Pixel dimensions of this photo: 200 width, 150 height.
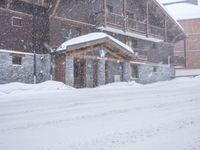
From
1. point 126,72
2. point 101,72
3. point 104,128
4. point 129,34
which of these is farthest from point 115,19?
point 104,128

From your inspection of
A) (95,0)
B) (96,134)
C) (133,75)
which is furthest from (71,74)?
(96,134)

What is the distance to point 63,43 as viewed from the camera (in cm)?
2327

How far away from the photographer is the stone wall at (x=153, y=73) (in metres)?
31.1

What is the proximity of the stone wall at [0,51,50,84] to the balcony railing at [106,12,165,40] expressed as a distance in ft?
20.1

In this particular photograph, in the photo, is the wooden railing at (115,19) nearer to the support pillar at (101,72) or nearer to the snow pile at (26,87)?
the support pillar at (101,72)

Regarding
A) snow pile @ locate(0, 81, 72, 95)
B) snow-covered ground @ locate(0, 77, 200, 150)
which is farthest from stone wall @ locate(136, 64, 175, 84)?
snow-covered ground @ locate(0, 77, 200, 150)

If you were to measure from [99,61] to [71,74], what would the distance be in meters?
Result: 3.14

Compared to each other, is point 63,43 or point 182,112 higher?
point 63,43

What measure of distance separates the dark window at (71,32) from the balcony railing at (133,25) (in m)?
2.37

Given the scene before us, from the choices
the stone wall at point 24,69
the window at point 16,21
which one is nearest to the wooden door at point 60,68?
the stone wall at point 24,69

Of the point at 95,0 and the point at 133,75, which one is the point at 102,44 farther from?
the point at 133,75

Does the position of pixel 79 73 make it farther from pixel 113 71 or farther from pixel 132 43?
pixel 132 43

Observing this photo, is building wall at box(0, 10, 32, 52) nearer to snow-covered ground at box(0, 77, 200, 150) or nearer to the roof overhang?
the roof overhang

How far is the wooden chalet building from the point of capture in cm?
2100
